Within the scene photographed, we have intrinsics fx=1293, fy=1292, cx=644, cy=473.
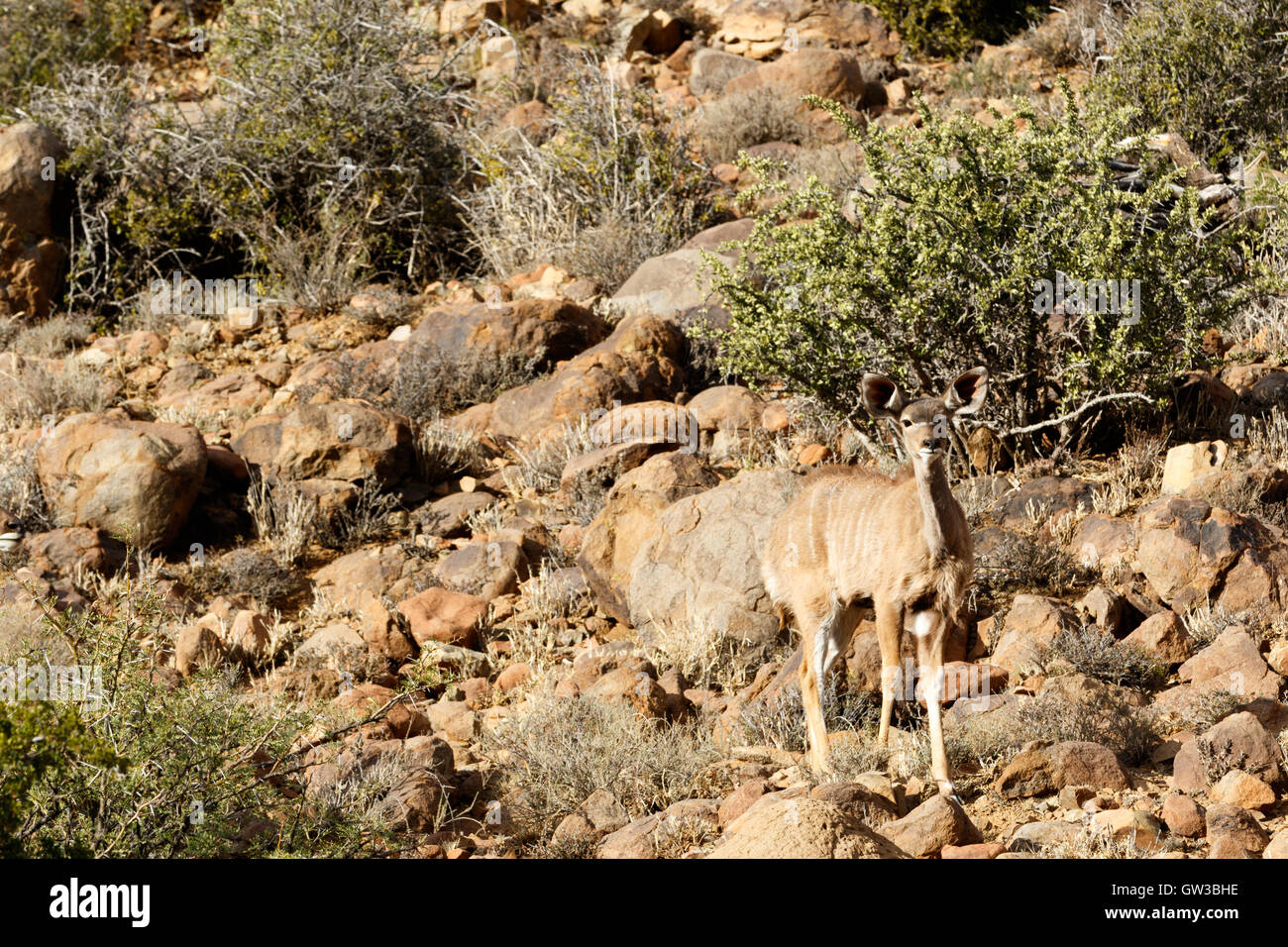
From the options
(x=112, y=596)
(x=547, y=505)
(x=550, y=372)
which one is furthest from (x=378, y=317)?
(x=112, y=596)

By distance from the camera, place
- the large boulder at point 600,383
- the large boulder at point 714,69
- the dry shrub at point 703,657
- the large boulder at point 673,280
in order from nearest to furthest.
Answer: the dry shrub at point 703,657, the large boulder at point 600,383, the large boulder at point 673,280, the large boulder at point 714,69

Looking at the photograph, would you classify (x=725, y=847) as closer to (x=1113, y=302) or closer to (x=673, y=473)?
(x=673, y=473)

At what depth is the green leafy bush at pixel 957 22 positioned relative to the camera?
2030cm

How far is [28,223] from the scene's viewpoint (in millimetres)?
14844

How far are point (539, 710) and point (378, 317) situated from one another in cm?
802

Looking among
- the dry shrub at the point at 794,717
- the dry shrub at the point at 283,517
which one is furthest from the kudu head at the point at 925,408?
the dry shrub at the point at 283,517

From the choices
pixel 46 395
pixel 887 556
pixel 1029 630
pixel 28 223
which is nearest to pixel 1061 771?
pixel 887 556

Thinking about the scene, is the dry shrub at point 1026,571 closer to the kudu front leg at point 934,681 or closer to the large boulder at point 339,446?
the kudu front leg at point 934,681

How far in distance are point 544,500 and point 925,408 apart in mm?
5005

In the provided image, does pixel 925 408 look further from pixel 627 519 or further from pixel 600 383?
pixel 600 383

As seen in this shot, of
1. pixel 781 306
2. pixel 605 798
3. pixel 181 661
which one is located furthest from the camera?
pixel 781 306

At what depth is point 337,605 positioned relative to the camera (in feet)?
31.4

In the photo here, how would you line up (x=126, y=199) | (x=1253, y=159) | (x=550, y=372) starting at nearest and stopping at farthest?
(x=550, y=372)
(x=1253, y=159)
(x=126, y=199)

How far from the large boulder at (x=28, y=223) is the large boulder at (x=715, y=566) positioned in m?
9.60
